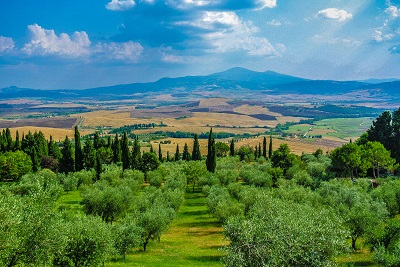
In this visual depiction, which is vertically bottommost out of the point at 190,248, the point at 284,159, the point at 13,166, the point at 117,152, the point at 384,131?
the point at 190,248

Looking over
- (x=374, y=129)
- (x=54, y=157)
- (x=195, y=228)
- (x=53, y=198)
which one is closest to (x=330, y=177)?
(x=374, y=129)

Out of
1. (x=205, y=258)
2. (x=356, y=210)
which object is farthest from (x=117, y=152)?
(x=356, y=210)

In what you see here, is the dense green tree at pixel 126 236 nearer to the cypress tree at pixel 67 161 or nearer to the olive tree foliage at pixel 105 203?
the olive tree foliage at pixel 105 203

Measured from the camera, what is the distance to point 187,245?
43531 mm

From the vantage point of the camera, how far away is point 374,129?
8731 centimetres

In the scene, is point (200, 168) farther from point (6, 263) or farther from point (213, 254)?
point (6, 263)

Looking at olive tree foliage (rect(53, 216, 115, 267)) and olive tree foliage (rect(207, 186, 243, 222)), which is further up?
olive tree foliage (rect(53, 216, 115, 267))

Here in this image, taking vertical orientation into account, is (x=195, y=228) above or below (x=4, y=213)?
below

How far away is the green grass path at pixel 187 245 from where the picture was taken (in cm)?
3619

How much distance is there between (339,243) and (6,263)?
21.7 metres

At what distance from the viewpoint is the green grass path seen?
36.2 m

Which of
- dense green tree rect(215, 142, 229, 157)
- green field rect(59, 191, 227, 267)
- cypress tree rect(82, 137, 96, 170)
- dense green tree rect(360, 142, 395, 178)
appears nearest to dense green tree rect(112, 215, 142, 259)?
green field rect(59, 191, 227, 267)

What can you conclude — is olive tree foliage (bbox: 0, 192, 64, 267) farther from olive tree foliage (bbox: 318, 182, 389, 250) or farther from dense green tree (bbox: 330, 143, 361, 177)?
dense green tree (bbox: 330, 143, 361, 177)

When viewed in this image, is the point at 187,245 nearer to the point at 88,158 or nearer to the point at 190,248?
the point at 190,248
